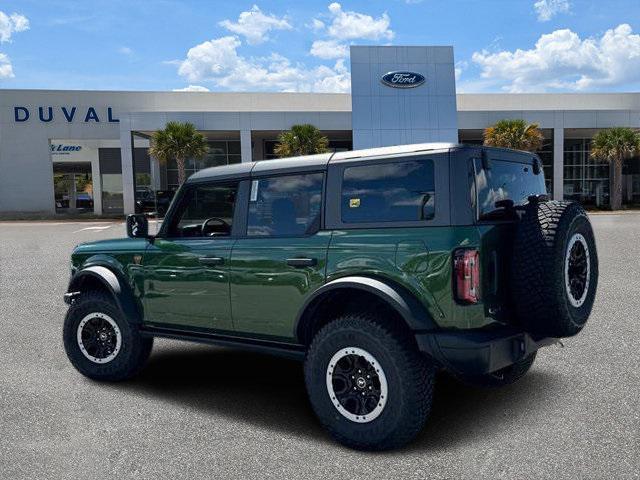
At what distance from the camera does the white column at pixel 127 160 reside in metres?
35.6

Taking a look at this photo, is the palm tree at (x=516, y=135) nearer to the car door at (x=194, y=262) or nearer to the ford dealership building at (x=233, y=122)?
the ford dealership building at (x=233, y=122)

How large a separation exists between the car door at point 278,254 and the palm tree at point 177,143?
3116 cm

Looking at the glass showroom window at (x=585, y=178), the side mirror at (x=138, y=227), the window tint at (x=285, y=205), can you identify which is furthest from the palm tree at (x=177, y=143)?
the window tint at (x=285, y=205)

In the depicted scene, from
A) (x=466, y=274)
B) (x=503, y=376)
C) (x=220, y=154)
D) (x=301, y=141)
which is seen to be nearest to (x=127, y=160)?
(x=220, y=154)

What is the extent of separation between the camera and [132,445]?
3.69 metres

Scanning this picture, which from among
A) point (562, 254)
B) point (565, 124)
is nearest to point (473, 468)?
point (562, 254)

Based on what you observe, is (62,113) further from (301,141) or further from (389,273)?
(389,273)

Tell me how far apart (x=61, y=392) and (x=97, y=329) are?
662 millimetres

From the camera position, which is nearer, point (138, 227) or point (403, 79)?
point (138, 227)

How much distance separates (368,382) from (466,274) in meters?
0.94

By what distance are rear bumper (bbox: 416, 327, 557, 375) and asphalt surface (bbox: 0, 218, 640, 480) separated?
22.5 inches

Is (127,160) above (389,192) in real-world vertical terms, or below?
above

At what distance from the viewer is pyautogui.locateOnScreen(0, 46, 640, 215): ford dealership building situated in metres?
36.6

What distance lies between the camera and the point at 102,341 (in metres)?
5.20
